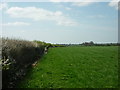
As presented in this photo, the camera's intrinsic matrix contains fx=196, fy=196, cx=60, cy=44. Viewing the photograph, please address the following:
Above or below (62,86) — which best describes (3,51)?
above

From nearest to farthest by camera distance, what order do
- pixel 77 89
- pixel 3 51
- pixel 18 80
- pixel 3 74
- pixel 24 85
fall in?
1. pixel 3 74
2. pixel 3 51
3. pixel 77 89
4. pixel 24 85
5. pixel 18 80

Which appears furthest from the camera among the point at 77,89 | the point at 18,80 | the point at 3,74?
the point at 18,80

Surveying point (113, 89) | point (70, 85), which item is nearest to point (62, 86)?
point (70, 85)

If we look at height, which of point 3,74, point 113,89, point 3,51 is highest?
point 3,51

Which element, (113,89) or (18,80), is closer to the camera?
(113,89)

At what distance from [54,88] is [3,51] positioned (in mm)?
2503

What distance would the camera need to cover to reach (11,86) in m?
7.86

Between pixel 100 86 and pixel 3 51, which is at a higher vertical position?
pixel 3 51

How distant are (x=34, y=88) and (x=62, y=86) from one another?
120 centimetres

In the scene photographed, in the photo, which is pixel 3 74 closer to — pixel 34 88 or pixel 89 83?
pixel 34 88

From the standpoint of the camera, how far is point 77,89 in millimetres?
7848

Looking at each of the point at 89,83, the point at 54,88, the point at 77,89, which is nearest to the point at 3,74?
the point at 54,88

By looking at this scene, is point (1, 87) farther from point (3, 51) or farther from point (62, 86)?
point (62, 86)

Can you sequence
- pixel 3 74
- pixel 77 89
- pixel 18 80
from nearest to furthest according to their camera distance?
1. pixel 3 74
2. pixel 77 89
3. pixel 18 80
